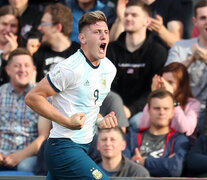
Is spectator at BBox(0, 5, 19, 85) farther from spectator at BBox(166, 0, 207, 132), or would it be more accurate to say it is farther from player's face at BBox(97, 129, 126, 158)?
spectator at BBox(166, 0, 207, 132)

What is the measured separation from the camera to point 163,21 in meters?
7.99

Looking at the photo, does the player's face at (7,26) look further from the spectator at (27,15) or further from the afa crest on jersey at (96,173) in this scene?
the afa crest on jersey at (96,173)

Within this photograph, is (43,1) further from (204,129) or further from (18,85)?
(204,129)

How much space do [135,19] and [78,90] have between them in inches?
119

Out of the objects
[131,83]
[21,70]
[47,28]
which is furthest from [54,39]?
[131,83]

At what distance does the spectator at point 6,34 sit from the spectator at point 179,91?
6.15 feet

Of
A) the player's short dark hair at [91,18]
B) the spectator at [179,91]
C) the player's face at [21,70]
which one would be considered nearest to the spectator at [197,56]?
the spectator at [179,91]

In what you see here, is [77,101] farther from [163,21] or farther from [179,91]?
[163,21]

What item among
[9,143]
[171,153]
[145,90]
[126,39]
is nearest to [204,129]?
[171,153]

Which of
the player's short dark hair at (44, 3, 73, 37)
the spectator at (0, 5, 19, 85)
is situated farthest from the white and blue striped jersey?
the spectator at (0, 5, 19, 85)

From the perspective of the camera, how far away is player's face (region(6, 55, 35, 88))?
718 centimetres

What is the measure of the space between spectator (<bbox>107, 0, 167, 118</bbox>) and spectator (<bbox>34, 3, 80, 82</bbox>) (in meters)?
0.61

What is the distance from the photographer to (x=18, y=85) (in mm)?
7195

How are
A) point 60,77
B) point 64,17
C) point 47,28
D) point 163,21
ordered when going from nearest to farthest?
1. point 60,77
2. point 64,17
3. point 47,28
4. point 163,21
